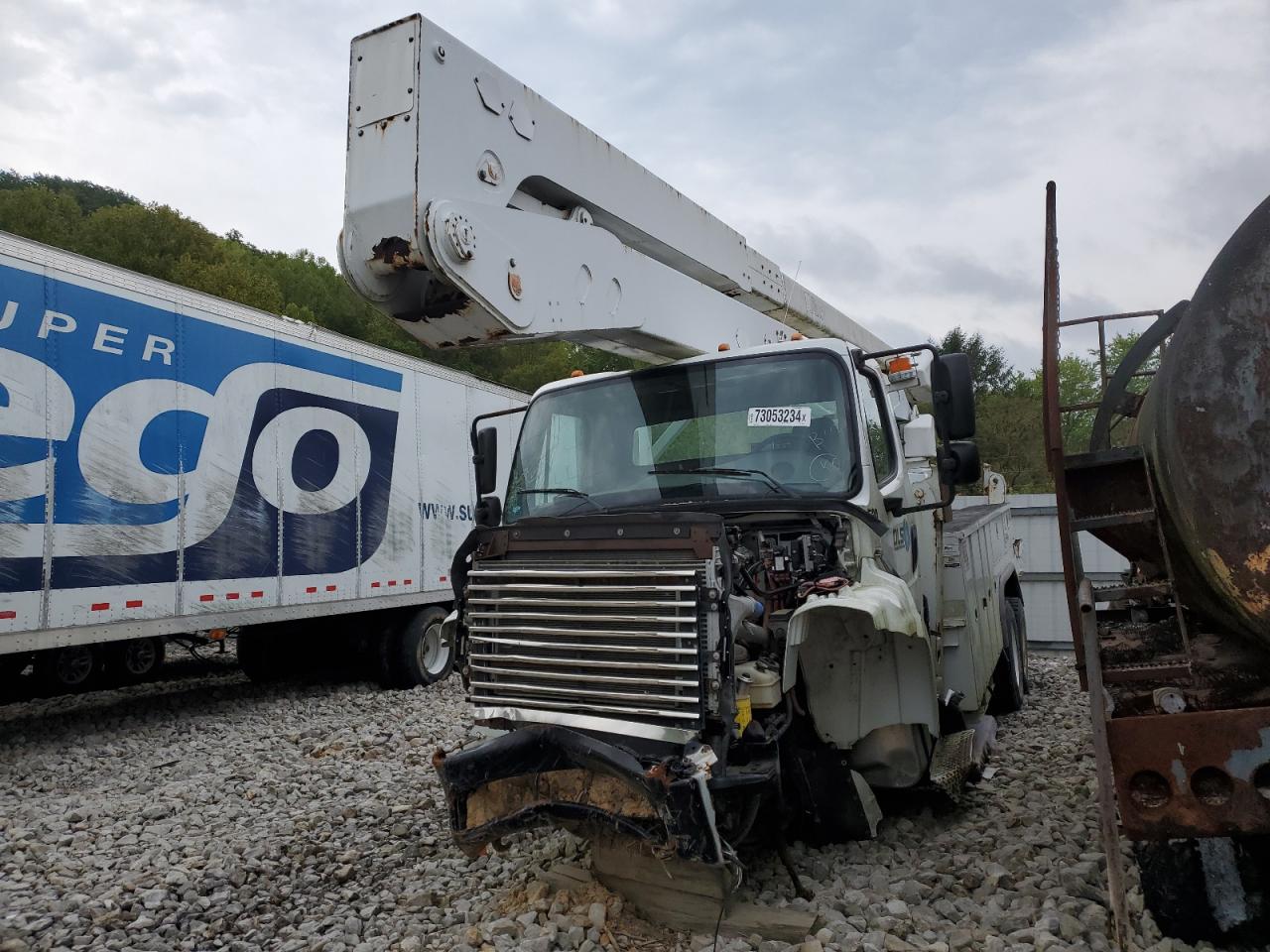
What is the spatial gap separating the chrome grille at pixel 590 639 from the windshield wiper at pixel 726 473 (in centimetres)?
95

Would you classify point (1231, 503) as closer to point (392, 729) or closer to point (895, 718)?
point (895, 718)

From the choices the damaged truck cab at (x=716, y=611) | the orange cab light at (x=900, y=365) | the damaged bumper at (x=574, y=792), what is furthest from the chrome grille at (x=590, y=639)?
the orange cab light at (x=900, y=365)

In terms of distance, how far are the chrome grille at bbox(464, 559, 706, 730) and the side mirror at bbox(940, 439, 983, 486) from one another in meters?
1.75

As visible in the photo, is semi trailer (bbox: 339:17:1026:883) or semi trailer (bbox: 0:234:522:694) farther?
semi trailer (bbox: 0:234:522:694)

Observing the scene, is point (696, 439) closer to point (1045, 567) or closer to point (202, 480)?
point (202, 480)

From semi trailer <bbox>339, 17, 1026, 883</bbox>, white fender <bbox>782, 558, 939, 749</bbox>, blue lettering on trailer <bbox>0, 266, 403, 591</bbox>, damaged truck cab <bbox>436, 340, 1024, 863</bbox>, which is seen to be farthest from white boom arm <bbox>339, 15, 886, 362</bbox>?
blue lettering on trailer <bbox>0, 266, 403, 591</bbox>

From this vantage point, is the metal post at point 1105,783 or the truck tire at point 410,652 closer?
the metal post at point 1105,783

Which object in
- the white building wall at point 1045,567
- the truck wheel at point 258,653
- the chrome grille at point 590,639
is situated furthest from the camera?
the white building wall at point 1045,567

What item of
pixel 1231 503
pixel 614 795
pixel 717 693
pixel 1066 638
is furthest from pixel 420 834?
pixel 1066 638

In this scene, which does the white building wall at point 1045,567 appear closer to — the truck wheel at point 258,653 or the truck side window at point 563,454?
the truck side window at point 563,454

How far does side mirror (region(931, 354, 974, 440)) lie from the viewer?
4180 mm

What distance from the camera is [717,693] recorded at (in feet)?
10.7

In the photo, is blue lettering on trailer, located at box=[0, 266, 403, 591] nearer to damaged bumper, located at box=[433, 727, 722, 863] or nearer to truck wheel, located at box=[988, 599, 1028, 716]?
damaged bumper, located at box=[433, 727, 722, 863]

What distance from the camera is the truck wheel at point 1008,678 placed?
7.27 metres
